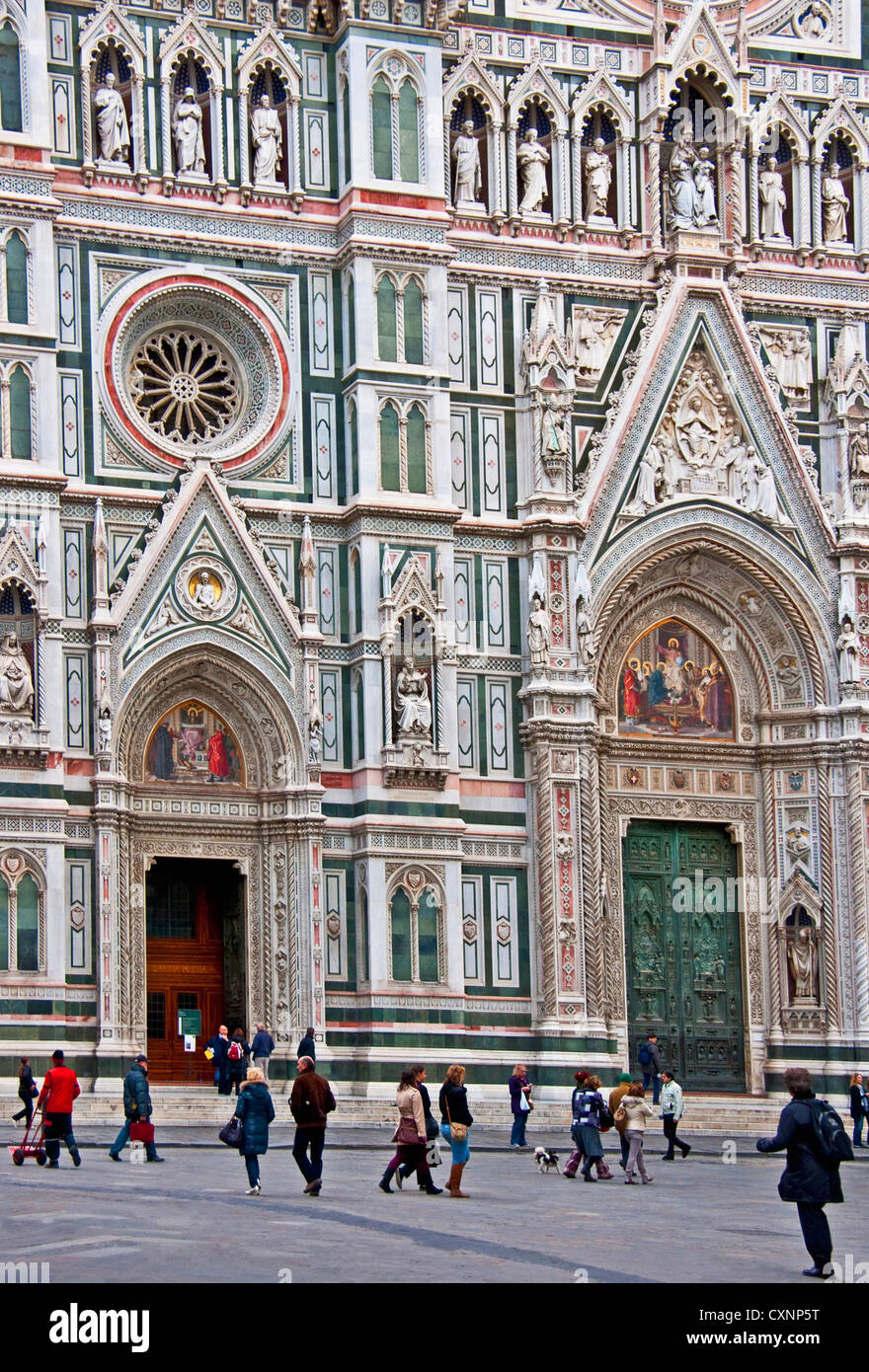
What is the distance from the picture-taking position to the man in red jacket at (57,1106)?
2722cm

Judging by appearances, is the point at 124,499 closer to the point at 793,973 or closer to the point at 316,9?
the point at 316,9

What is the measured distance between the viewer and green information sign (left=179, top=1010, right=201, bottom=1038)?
38.5m

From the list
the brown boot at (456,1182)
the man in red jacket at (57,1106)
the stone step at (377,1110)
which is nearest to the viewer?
the brown boot at (456,1182)

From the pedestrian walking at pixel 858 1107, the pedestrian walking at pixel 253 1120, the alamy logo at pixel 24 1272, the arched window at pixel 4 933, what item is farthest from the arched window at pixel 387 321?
the alamy logo at pixel 24 1272

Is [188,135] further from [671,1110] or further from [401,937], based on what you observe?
[671,1110]

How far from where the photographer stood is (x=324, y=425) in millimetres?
40188

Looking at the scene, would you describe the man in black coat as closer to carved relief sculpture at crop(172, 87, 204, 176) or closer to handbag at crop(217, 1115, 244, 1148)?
handbag at crop(217, 1115, 244, 1148)

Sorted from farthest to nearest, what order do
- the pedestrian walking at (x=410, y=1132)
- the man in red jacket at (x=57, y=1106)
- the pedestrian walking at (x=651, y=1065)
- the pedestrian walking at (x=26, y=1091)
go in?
1. the pedestrian walking at (x=651, y=1065)
2. the pedestrian walking at (x=26, y=1091)
3. the man in red jacket at (x=57, y=1106)
4. the pedestrian walking at (x=410, y=1132)

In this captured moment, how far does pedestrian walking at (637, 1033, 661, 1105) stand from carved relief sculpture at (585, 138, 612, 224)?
14141 millimetres

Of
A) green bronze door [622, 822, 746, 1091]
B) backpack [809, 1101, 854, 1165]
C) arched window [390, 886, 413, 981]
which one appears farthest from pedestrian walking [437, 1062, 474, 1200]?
green bronze door [622, 822, 746, 1091]

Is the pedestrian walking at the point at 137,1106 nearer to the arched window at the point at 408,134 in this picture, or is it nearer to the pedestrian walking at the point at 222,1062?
the pedestrian walking at the point at 222,1062
